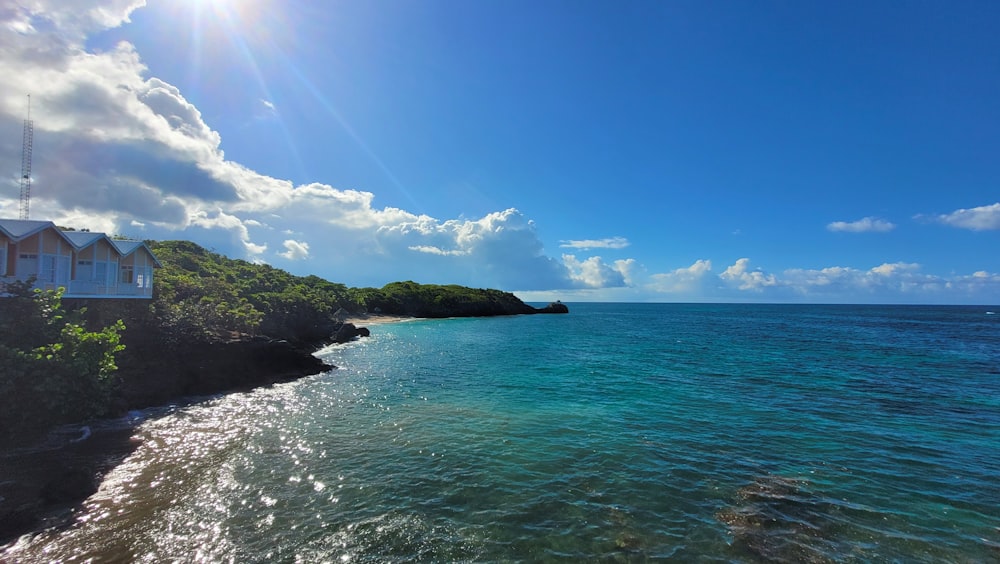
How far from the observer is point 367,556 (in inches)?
380

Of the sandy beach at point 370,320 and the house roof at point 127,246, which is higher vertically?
the house roof at point 127,246

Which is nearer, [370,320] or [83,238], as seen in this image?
[83,238]

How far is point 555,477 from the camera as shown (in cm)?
1409

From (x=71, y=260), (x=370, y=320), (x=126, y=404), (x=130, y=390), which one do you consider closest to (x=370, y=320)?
(x=370, y=320)

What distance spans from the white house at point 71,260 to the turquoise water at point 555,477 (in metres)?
15.2

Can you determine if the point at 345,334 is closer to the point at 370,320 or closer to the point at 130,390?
the point at 130,390

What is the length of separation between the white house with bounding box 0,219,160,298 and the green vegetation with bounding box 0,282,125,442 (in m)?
10.6

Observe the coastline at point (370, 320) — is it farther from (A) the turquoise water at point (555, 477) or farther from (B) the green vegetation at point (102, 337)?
(A) the turquoise water at point (555, 477)

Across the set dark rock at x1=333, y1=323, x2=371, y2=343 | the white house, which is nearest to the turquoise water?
the white house

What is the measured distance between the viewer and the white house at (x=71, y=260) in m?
26.9

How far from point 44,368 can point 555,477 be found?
20.1 metres

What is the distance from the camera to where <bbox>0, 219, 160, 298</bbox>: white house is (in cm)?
2694

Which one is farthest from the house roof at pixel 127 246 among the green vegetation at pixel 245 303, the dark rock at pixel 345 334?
the dark rock at pixel 345 334

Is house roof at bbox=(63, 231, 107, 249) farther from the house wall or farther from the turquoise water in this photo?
the turquoise water
